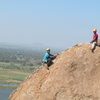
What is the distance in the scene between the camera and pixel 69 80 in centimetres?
1335

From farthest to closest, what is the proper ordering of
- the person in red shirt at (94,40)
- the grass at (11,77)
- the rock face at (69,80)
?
the grass at (11,77)
the person in red shirt at (94,40)
the rock face at (69,80)

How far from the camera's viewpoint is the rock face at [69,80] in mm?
13094

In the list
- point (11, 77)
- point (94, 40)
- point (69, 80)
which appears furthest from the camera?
point (11, 77)

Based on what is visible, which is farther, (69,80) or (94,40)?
(94,40)

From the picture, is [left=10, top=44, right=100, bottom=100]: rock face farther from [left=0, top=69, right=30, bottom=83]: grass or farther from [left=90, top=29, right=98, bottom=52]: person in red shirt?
[left=0, top=69, right=30, bottom=83]: grass

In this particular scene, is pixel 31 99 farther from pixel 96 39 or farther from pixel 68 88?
pixel 96 39

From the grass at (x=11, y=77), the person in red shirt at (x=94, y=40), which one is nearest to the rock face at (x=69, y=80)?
the person in red shirt at (x=94, y=40)

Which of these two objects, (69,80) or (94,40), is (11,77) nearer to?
(94,40)

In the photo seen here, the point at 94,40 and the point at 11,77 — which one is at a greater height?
the point at 11,77

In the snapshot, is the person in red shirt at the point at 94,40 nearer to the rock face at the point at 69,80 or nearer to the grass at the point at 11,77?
the rock face at the point at 69,80

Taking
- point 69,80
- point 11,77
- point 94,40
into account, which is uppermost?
point 11,77

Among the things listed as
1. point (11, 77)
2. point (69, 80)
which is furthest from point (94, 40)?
point (11, 77)

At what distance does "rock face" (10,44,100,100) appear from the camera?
43.0 feet

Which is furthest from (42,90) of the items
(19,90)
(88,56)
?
(88,56)
